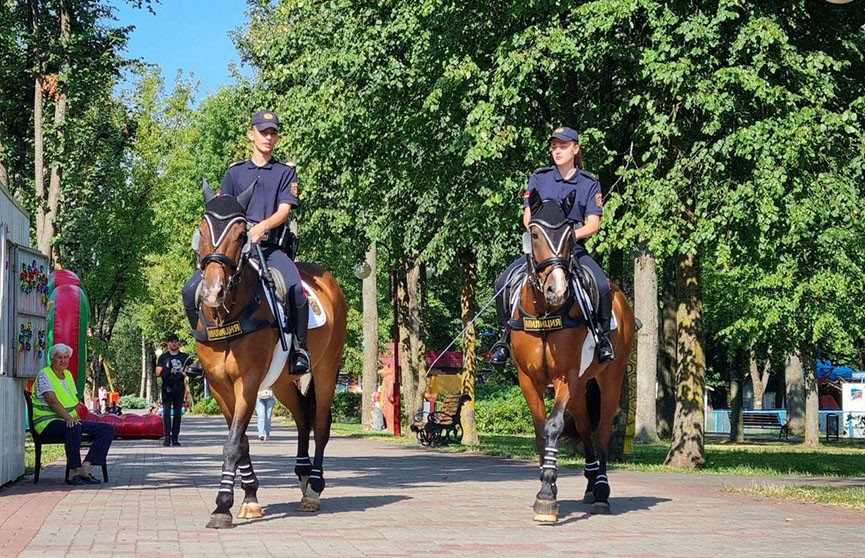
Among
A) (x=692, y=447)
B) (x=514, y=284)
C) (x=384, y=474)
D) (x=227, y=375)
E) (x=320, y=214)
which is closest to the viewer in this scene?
(x=227, y=375)

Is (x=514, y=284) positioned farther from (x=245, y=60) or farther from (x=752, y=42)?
(x=245, y=60)

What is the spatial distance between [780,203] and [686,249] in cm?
158

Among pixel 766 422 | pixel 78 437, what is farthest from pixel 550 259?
pixel 766 422

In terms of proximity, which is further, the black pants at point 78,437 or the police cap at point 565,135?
the black pants at point 78,437

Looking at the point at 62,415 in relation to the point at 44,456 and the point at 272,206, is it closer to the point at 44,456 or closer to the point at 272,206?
the point at 272,206

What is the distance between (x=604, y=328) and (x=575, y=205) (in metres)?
1.25

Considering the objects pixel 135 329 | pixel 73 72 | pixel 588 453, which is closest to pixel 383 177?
pixel 73 72

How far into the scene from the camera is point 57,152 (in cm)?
3241

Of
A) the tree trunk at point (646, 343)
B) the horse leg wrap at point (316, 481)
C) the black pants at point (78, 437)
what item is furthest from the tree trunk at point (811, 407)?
the horse leg wrap at point (316, 481)

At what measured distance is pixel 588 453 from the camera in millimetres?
13586

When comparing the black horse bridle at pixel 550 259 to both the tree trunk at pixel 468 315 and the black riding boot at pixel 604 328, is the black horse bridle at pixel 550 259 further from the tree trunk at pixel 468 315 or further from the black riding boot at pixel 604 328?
the tree trunk at pixel 468 315

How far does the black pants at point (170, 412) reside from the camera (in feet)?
98.3

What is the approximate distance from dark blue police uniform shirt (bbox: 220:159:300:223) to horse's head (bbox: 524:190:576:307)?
233cm

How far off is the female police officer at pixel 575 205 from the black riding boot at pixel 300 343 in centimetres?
185
